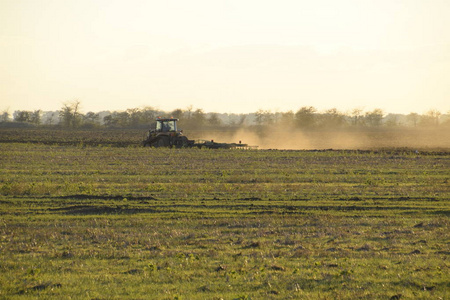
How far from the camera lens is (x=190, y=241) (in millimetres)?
13406

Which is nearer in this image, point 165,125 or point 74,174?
point 74,174

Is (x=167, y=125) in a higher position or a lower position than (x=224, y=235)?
higher

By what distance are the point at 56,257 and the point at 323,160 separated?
93.9 ft

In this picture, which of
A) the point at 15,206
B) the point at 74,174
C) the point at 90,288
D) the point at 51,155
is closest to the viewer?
the point at 90,288

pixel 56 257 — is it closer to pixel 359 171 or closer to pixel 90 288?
pixel 90 288

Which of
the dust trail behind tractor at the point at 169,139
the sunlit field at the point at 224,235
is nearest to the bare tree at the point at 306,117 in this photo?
the dust trail behind tractor at the point at 169,139

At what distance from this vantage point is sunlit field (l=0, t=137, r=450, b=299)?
9859 millimetres

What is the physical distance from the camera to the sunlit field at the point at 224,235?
986 cm

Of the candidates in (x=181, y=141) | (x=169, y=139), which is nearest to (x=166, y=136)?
(x=169, y=139)

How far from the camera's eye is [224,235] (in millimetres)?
14156

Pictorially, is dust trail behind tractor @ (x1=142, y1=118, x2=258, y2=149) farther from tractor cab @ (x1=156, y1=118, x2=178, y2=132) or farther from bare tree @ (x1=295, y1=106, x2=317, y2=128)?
bare tree @ (x1=295, y1=106, x2=317, y2=128)

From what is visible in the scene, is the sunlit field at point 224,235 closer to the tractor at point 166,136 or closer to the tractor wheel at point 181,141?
the tractor wheel at point 181,141

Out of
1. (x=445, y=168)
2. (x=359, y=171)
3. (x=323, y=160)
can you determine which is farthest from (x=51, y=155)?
(x=445, y=168)

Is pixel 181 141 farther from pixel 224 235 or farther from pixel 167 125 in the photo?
pixel 224 235
